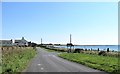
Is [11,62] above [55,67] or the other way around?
above

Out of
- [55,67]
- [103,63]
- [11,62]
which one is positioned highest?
[11,62]

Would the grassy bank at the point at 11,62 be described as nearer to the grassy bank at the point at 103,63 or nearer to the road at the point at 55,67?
the road at the point at 55,67

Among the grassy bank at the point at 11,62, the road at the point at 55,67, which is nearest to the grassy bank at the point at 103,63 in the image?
the road at the point at 55,67

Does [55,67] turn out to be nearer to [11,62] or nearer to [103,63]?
[11,62]

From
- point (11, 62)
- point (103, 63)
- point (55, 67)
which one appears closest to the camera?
point (11, 62)

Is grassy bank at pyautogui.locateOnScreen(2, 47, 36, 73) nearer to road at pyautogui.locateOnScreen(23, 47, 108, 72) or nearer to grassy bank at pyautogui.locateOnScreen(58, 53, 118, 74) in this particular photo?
road at pyautogui.locateOnScreen(23, 47, 108, 72)

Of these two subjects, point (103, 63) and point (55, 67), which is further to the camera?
point (103, 63)

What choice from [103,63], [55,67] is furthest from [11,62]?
[103,63]

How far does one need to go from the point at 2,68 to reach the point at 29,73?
225cm

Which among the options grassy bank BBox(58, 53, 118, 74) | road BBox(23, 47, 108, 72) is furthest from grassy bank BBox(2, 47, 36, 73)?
grassy bank BBox(58, 53, 118, 74)

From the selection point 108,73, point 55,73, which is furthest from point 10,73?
point 108,73

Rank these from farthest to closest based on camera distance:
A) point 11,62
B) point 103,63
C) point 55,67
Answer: point 103,63, point 55,67, point 11,62

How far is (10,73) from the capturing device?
19984 millimetres

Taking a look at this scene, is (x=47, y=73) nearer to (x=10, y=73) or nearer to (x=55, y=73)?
(x=55, y=73)
